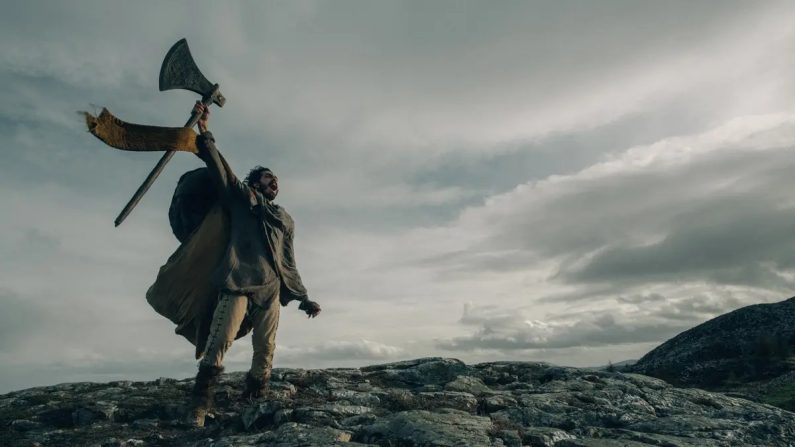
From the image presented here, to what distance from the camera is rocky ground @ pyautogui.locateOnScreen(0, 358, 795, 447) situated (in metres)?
6.78

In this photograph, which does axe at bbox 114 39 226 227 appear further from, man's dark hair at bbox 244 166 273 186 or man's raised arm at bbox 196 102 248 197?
man's dark hair at bbox 244 166 273 186

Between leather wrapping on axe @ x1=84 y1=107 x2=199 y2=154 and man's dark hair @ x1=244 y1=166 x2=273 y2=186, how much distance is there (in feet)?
4.04

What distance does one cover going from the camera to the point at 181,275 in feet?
28.6

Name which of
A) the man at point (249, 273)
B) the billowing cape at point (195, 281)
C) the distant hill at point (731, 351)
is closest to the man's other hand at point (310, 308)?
the man at point (249, 273)

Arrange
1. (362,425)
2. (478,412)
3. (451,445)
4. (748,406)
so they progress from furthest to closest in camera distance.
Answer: (748,406)
(478,412)
(362,425)
(451,445)

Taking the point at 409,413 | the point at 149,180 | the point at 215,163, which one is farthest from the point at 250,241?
the point at 409,413

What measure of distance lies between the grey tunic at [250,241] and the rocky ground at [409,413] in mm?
1660

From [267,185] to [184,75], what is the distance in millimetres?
2092

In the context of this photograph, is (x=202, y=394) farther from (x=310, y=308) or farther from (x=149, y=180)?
(x=149, y=180)

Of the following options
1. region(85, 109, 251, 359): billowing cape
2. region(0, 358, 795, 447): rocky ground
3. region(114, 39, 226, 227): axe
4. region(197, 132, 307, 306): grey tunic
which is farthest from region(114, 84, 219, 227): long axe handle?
region(0, 358, 795, 447): rocky ground

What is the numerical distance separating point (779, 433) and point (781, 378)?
1086 centimetres

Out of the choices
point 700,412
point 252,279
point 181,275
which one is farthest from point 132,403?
point 700,412

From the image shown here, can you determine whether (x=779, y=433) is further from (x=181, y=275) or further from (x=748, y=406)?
(x=181, y=275)

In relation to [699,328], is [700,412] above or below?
below
